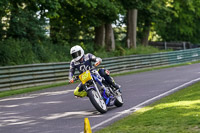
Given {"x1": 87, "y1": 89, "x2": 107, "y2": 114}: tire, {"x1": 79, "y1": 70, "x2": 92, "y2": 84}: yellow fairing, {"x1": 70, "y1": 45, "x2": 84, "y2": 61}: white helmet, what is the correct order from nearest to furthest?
{"x1": 87, "y1": 89, "x2": 107, "y2": 114}: tire
{"x1": 79, "y1": 70, "x2": 92, "y2": 84}: yellow fairing
{"x1": 70, "y1": 45, "x2": 84, "y2": 61}: white helmet

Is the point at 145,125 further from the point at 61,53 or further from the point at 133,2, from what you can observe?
the point at 133,2

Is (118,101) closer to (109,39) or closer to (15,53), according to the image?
(15,53)

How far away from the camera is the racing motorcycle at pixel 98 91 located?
445 inches

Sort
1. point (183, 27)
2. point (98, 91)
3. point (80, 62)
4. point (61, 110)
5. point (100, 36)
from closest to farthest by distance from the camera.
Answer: point (98, 91)
point (80, 62)
point (61, 110)
point (100, 36)
point (183, 27)

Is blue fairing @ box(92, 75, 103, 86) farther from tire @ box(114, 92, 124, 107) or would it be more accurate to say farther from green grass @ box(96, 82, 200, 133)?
green grass @ box(96, 82, 200, 133)

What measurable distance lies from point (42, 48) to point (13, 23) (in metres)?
2.76

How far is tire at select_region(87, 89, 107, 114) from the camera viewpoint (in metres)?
11.2

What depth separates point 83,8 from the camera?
31859 millimetres

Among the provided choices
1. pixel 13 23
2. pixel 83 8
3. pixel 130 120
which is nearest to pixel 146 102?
pixel 130 120

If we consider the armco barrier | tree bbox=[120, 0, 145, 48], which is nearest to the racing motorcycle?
the armco barrier

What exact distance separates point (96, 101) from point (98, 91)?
349mm

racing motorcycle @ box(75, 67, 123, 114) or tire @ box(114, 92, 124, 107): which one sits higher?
racing motorcycle @ box(75, 67, 123, 114)

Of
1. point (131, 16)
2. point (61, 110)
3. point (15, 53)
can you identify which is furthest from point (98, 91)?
point (131, 16)

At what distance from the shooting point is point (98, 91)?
1155 cm
